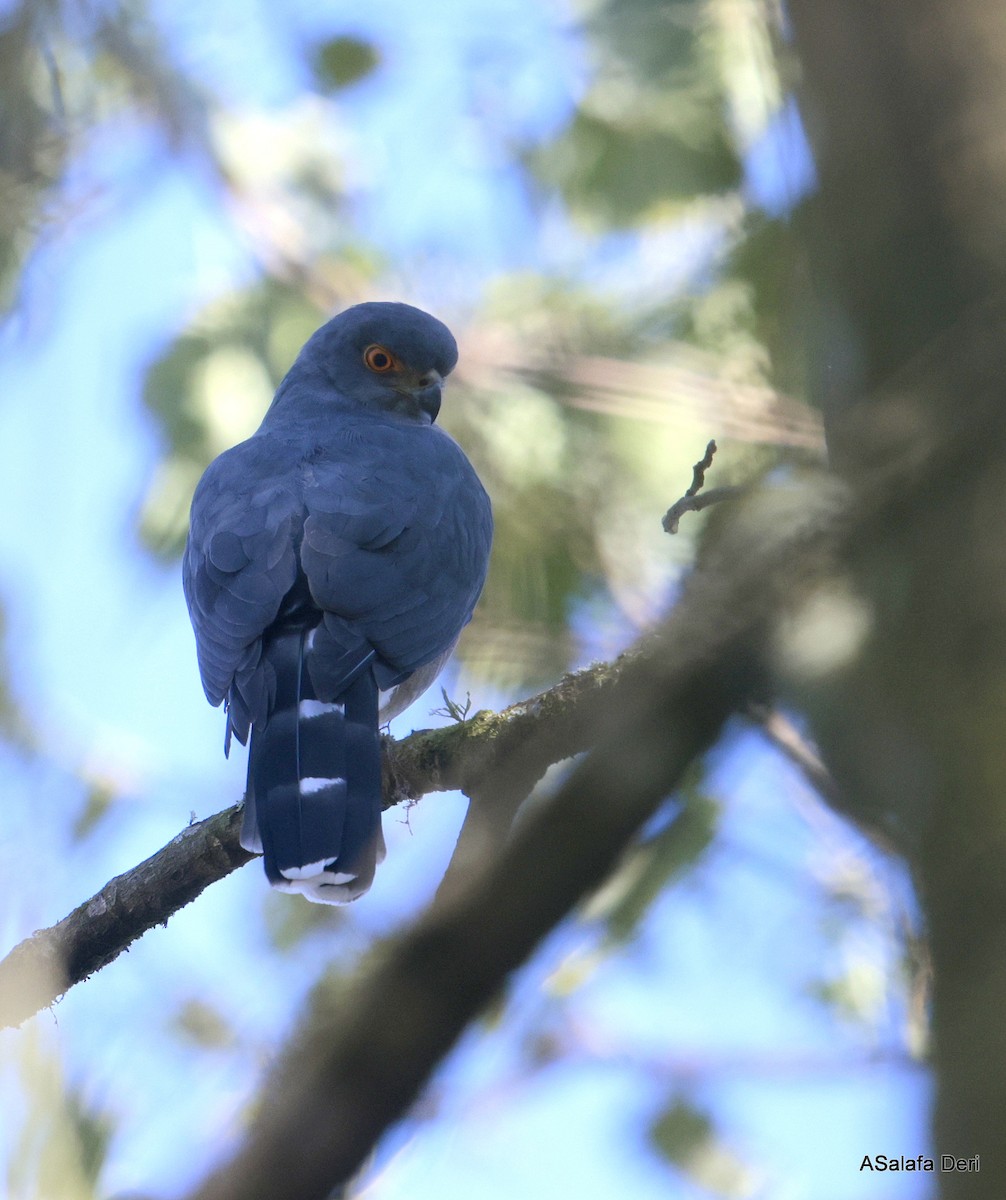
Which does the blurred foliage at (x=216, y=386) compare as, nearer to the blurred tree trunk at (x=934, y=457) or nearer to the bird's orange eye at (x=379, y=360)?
the bird's orange eye at (x=379, y=360)

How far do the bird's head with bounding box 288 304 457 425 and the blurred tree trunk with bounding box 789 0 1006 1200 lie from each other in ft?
13.0

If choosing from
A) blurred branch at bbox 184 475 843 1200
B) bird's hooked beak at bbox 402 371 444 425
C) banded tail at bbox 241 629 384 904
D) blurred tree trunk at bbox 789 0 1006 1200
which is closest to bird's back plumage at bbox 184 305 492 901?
banded tail at bbox 241 629 384 904

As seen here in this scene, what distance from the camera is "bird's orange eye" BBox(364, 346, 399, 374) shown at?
5.17m

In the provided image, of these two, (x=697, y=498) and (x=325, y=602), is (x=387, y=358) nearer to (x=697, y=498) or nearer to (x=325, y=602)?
(x=325, y=602)

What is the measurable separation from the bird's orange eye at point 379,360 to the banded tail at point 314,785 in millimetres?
1862

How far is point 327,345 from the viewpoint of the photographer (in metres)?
5.24

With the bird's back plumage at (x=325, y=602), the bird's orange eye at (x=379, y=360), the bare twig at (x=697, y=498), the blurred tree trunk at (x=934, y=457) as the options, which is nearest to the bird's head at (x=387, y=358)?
the bird's orange eye at (x=379, y=360)

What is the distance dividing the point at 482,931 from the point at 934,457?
466 mm

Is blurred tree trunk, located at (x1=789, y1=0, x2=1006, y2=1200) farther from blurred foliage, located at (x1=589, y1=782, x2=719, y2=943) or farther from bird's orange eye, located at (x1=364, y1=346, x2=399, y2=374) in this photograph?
bird's orange eye, located at (x1=364, y1=346, x2=399, y2=374)

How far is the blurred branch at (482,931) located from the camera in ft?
2.60

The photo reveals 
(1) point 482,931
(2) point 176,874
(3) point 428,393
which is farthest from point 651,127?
(1) point 482,931

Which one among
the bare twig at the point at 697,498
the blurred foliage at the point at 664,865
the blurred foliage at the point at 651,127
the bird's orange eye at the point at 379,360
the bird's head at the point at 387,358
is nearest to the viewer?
the blurred foliage at the point at 664,865

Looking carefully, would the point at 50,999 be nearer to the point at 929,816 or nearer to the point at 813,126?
the point at 929,816

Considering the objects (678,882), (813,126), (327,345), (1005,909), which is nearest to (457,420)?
(327,345)
